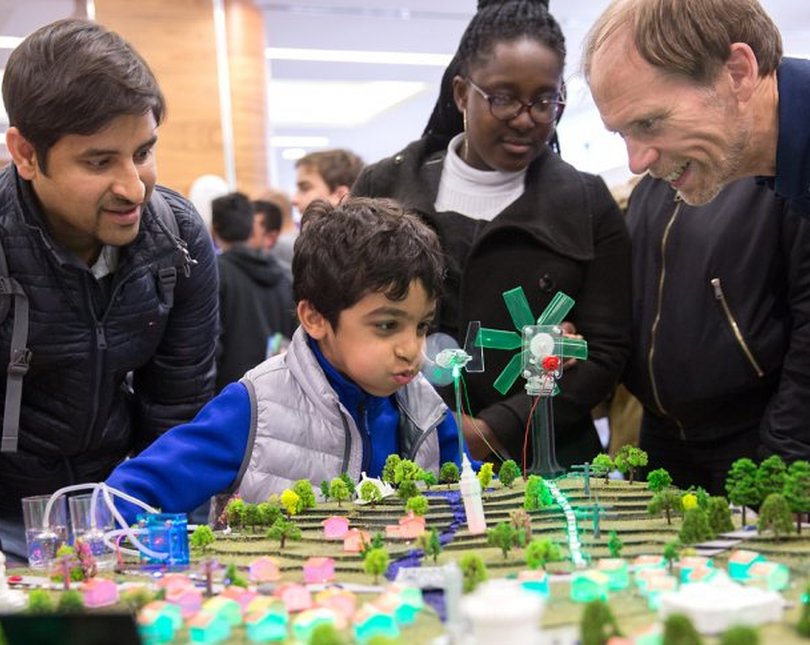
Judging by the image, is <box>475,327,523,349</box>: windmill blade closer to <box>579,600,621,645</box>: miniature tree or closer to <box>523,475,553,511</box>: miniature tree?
<box>523,475,553,511</box>: miniature tree

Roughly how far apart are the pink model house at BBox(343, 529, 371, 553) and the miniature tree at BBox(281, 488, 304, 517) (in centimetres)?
19

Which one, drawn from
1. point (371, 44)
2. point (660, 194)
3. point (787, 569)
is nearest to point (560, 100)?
point (660, 194)

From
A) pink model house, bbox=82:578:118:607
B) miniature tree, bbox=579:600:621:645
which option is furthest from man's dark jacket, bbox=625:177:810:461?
pink model house, bbox=82:578:118:607

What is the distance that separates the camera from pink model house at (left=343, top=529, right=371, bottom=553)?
1467mm

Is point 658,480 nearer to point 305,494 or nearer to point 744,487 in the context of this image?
point 744,487

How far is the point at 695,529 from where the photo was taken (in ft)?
4.51

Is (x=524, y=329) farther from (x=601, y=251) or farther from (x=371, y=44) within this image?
(x=371, y=44)

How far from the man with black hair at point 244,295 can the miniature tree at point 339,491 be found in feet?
8.40

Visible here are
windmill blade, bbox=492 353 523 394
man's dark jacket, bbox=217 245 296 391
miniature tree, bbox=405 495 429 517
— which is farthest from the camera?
man's dark jacket, bbox=217 245 296 391

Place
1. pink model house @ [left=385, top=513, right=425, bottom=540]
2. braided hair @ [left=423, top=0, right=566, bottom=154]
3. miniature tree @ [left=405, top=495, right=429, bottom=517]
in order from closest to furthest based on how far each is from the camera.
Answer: pink model house @ [left=385, top=513, right=425, bottom=540] < miniature tree @ [left=405, top=495, right=429, bottom=517] < braided hair @ [left=423, top=0, right=566, bottom=154]

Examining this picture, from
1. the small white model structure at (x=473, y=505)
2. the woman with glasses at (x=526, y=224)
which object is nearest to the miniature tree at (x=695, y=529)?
the small white model structure at (x=473, y=505)

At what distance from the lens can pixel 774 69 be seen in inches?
76.6

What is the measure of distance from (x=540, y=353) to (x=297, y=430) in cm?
47

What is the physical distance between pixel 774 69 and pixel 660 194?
1.96ft
